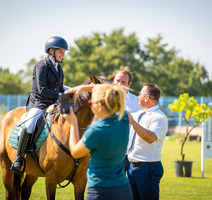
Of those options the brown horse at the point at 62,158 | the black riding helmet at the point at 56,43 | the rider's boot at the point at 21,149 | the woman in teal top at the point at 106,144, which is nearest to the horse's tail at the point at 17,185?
the brown horse at the point at 62,158

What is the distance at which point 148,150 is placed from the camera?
14.3 feet

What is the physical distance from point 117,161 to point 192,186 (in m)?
6.52

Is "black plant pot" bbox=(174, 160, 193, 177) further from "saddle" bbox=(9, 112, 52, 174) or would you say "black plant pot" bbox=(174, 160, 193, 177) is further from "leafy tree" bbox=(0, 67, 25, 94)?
"leafy tree" bbox=(0, 67, 25, 94)

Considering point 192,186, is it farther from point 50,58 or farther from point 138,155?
point 50,58

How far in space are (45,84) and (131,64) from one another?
124ft

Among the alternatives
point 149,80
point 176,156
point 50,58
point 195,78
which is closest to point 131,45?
point 149,80

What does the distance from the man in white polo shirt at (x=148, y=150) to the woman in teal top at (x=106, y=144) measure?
45.3 inches

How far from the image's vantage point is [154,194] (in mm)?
4250

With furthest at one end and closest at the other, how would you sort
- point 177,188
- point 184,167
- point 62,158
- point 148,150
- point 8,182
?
1. point 184,167
2. point 177,188
3. point 8,182
4. point 62,158
5. point 148,150

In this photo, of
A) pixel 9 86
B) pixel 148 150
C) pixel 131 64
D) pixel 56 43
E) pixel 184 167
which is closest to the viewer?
pixel 148 150

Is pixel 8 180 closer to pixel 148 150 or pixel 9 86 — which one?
pixel 148 150

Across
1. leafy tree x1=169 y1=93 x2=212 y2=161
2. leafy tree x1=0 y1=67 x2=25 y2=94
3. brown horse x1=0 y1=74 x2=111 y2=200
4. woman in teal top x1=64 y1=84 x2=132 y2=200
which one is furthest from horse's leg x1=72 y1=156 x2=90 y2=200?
leafy tree x1=0 y1=67 x2=25 y2=94

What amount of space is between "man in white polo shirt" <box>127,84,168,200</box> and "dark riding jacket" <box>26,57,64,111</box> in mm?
1443

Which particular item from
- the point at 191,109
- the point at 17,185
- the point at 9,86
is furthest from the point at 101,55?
the point at 17,185
